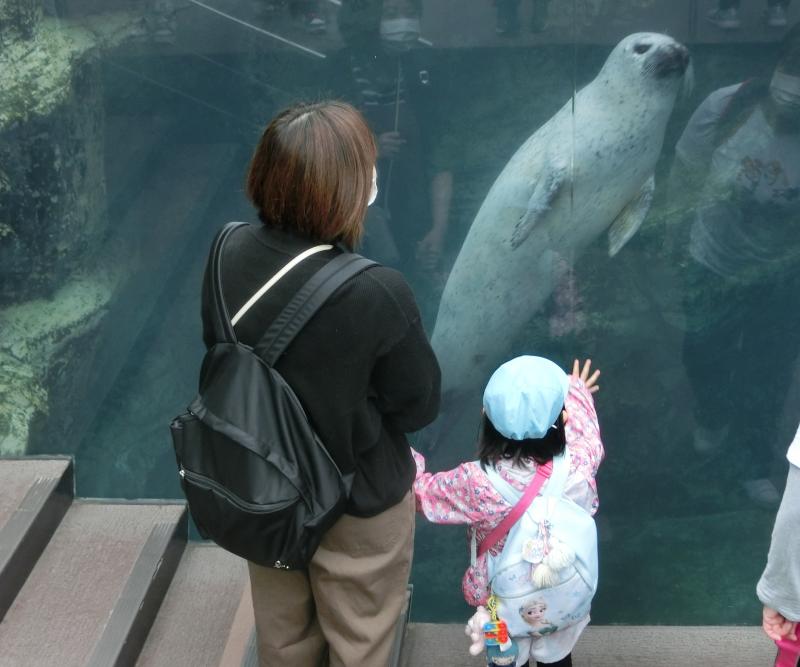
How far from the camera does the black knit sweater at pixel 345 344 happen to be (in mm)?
1852

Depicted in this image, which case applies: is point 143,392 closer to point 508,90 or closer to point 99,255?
point 99,255

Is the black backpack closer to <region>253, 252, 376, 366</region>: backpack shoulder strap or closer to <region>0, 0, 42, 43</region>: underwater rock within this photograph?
<region>253, 252, 376, 366</region>: backpack shoulder strap

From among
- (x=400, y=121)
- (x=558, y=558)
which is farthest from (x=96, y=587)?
(x=400, y=121)

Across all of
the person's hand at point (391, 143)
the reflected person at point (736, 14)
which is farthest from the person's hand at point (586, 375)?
the reflected person at point (736, 14)

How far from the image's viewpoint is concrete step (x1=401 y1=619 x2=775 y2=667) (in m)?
3.10

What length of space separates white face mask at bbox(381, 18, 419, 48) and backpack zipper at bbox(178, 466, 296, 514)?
5.86 ft

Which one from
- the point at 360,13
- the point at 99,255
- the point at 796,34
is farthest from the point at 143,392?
the point at 796,34

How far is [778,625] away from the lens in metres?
2.14

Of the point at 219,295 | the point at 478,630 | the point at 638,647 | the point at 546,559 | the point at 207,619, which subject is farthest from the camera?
the point at 638,647

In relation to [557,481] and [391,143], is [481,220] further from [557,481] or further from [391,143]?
[557,481]

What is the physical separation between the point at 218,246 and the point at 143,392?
1.76 m

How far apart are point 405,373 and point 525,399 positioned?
14.3 inches

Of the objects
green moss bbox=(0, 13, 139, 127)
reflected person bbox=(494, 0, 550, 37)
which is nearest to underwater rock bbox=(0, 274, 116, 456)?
green moss bbox=(0, 13, 139, 127)

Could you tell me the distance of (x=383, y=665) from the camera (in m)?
2.27
